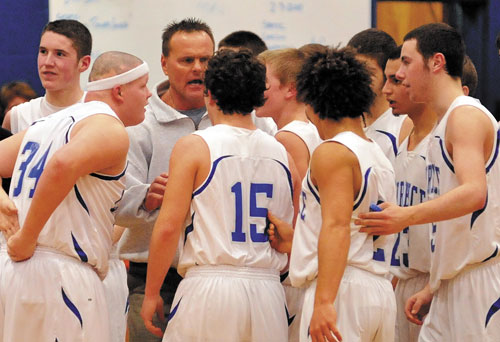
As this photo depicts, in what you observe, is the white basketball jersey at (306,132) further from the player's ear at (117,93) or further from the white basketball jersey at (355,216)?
the player's ear at (117,93)

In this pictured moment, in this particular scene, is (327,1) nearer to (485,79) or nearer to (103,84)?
(485,79)

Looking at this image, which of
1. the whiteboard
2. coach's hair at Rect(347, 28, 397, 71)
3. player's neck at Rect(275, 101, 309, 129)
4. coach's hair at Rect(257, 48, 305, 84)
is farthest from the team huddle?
the whiteboard

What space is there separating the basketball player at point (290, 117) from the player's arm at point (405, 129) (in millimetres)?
744

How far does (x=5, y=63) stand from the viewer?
7.71 metres

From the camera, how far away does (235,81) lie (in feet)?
13.4

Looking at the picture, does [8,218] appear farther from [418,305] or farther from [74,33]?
[418,305]

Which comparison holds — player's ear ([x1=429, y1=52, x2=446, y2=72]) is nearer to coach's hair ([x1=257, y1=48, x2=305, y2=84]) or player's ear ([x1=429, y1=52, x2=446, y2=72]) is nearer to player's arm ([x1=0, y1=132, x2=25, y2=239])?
coach's hair ([x1=257, y1=48, x2=305, y2=84])

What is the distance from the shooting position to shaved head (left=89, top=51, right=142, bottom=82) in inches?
169

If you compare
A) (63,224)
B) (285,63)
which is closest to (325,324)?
(63,224)

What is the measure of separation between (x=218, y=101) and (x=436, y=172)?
116 cm

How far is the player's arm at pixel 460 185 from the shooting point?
12.1 ft

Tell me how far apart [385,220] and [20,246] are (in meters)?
1.69

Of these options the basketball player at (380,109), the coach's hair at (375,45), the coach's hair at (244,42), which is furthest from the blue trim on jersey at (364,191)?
the coach's hair at (244,42)

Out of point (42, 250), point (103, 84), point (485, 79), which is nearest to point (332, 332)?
point (42, 250)
